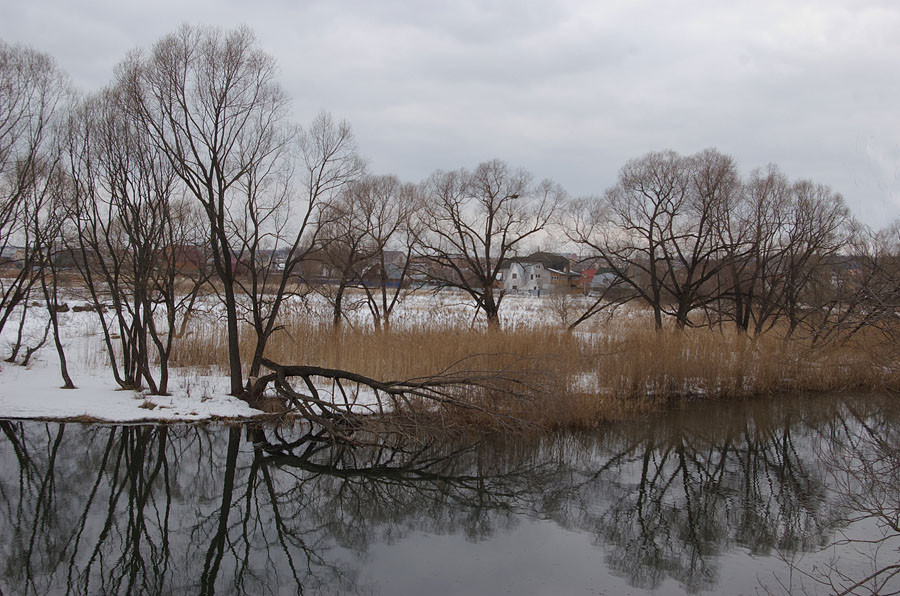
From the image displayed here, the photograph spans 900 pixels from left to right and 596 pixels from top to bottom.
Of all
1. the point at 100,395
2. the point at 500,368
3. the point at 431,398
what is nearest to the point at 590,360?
the point at 500,368

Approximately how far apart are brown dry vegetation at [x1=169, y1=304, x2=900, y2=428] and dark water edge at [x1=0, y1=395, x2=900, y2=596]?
4.12 feet

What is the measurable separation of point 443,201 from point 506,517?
13.6 metres

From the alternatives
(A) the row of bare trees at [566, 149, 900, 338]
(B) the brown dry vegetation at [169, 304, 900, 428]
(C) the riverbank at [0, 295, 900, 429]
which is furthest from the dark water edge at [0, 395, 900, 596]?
(A) the row of bare trees at [566, 149, 900, 338]

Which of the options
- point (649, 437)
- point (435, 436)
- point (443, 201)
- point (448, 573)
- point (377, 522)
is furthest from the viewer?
point (443, 201)

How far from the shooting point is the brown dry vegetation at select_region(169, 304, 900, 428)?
42.0ft

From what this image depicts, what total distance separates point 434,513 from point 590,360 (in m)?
7.57

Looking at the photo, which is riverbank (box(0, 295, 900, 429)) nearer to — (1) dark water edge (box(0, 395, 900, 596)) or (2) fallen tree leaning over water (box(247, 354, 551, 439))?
(2) fallen tree leaning over water (box(247, 354, 551, 439))

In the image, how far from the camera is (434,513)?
26.8ft

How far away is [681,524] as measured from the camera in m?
7.97

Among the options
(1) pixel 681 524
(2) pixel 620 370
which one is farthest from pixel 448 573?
(2) pixel 620 370

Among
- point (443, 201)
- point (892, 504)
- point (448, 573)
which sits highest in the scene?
point (443, 201)

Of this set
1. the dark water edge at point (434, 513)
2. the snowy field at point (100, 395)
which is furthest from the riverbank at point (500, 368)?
the dark water edge at point (434, 513)

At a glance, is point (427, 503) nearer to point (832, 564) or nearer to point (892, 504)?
point (832, 564)

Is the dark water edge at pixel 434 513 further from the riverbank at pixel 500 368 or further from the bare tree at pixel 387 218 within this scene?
the bare tree at pixel 387 218
